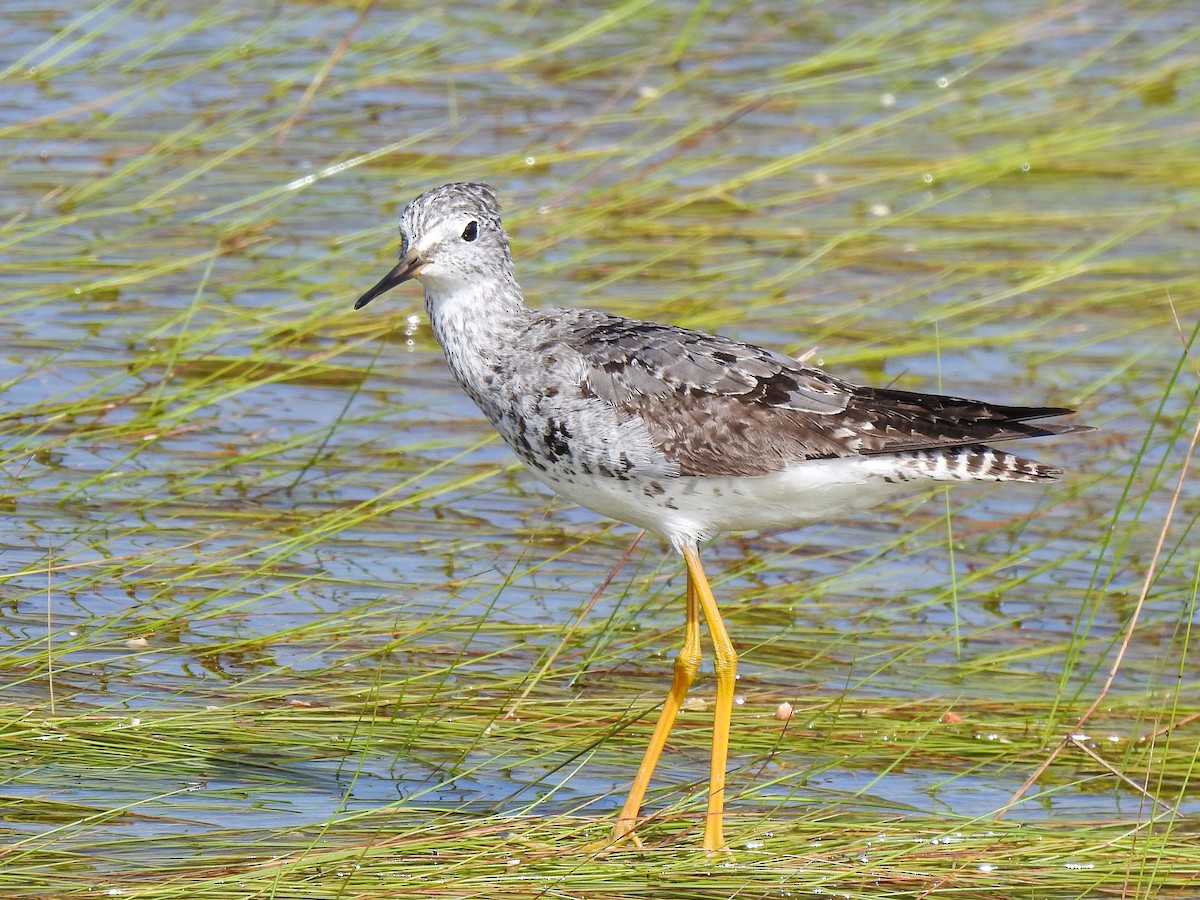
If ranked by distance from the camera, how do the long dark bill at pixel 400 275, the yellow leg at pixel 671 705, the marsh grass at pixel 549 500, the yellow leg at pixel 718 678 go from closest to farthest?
the marsh grass at pixel 549 500, the yellow leg at pixel 718 678, the yellow leg at pixel 671 705, the long dark bill at pixel 400 275

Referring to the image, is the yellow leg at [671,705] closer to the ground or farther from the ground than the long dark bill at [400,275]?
Result: closer to the ground

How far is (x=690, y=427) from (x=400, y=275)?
3.48 ft

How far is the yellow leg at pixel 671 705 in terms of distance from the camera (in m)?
6.07

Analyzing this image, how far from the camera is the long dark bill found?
6.18 metres

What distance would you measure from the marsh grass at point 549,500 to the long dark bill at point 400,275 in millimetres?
1137

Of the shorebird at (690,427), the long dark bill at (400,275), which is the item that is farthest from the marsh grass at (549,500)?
the long dark bill at (400,275)

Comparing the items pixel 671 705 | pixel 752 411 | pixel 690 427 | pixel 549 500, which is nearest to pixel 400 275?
pixel 690 427

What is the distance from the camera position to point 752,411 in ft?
20.0

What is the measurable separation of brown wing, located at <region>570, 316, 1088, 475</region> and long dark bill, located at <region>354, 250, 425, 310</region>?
22.6 inches

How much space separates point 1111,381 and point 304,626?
15.1 ft

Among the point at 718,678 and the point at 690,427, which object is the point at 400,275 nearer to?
the point at 690,427

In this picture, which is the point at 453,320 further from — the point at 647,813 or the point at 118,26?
the point at 118,26

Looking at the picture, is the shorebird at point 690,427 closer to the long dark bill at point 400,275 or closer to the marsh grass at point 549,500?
the long dark bill at point 400,275

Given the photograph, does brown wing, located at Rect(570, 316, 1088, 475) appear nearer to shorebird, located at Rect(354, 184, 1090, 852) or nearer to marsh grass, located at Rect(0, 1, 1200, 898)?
shorebird, located at Rect(354, 184, 1090, 852)
